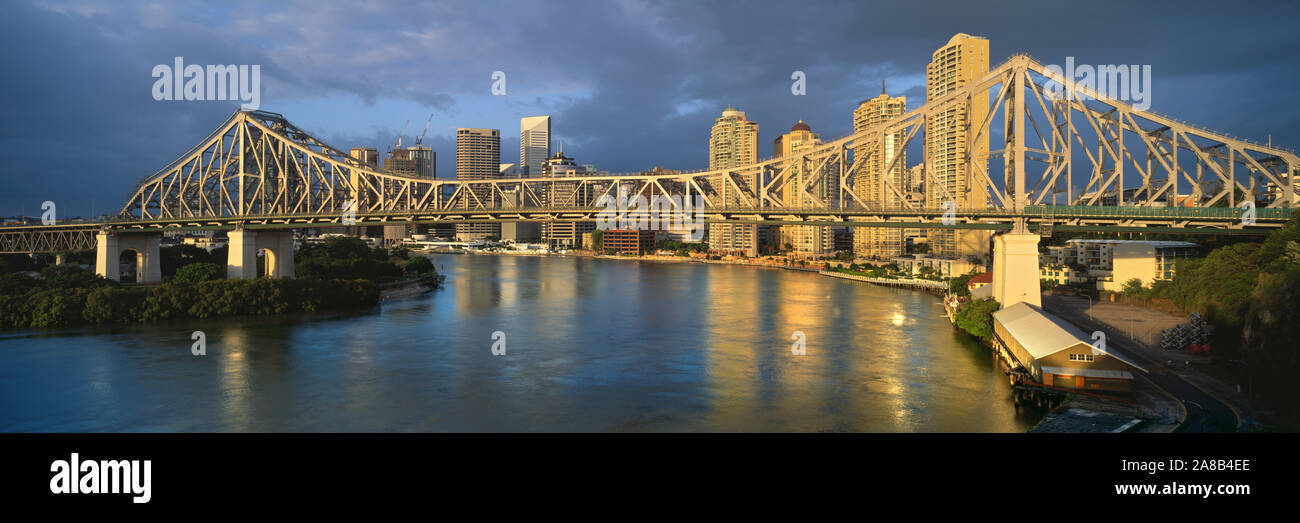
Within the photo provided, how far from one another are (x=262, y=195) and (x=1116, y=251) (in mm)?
46780

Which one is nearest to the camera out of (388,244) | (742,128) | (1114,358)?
(1114,358)

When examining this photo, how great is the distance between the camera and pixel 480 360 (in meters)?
20.9

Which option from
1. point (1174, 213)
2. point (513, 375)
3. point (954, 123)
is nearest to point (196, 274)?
point (513, 375)

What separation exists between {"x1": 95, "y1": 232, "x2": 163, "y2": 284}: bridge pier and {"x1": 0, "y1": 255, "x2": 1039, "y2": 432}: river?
50.3 feet

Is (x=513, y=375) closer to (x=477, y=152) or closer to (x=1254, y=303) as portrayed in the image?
(x=1254, y=303)

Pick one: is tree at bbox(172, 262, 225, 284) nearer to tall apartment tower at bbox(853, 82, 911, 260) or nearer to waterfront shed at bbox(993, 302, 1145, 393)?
waterfront shed at bbox(993, 302, 1145, 393)

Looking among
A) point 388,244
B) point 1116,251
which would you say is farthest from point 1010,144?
point 388,244

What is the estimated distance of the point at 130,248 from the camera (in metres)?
40.2

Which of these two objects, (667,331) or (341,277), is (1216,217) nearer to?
(667,331)

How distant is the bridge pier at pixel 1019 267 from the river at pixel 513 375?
2779 mm

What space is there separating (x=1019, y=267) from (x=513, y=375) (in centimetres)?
1901

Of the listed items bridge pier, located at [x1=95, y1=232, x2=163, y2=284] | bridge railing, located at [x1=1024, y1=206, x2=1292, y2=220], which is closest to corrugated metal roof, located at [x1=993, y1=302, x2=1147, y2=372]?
bridge railing, located at [x1=1024, y1=206, x2=1292, y2=220]

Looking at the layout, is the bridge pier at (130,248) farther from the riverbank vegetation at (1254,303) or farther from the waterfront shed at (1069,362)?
the riverbank vegetation at (1254,303)
